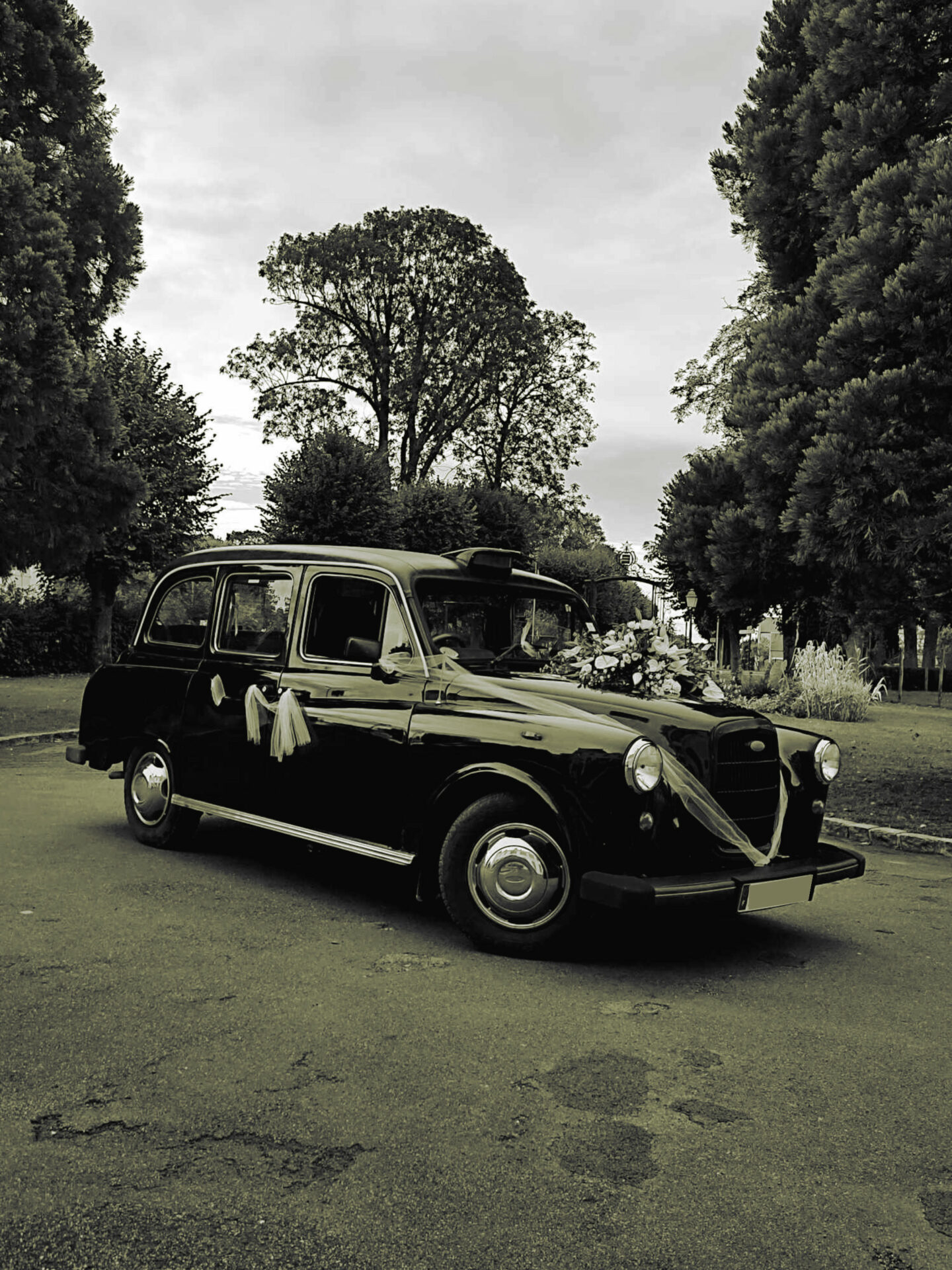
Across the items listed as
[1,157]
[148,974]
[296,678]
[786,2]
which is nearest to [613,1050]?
[148,974]

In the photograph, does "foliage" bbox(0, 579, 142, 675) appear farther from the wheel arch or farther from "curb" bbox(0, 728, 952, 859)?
the wheel arch

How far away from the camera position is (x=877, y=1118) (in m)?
3.37

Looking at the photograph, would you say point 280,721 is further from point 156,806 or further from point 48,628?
point 48,628

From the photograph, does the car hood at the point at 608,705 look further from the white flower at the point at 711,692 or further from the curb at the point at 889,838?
the curb at the point at 889,838

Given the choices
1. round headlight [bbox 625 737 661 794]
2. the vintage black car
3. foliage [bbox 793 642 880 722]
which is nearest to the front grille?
the vintage black car

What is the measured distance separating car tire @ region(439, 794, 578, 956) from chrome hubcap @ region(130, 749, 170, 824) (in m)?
2.71

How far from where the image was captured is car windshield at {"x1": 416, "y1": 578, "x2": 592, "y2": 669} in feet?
18.8

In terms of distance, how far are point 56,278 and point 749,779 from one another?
11.4m

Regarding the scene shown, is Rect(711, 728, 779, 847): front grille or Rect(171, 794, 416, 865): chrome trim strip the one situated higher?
Rect(711, 728, 779, 847): front grille

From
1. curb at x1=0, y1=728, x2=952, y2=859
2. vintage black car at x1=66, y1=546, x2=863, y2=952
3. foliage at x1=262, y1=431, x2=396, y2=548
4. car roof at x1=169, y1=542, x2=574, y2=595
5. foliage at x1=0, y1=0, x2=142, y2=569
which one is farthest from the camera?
foliage at x1=262, y1=431, x2=396, y2=548

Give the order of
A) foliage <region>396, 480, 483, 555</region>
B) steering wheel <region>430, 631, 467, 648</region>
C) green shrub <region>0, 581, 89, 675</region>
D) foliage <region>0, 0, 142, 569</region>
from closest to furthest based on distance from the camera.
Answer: steering wheel <region>430, 631, 467, 648</region> → foliage <region>0, 0, 142, 569</region> → green shrub <region>0, 581, 89, 675</region> → foliage <region>396, 480, 483, 555</region>

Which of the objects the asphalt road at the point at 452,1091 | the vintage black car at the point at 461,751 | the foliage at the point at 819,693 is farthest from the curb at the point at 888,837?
the foliage at the point at 819,693

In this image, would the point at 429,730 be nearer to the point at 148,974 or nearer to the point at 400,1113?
the point at 148,974

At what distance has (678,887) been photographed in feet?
14.9
